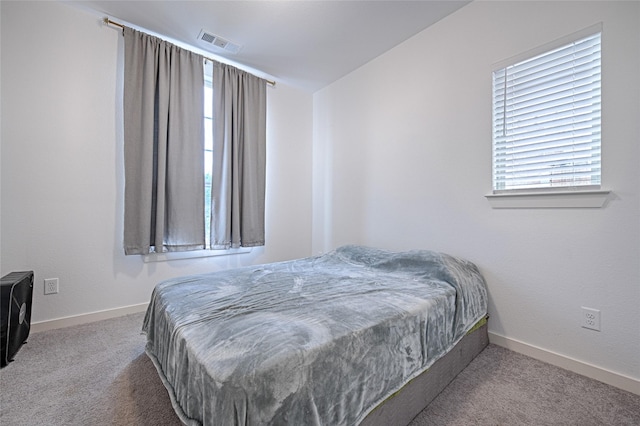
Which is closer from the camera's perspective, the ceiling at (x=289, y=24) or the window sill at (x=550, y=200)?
the window sill at (x=550, y=200)

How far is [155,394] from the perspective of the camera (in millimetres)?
1308

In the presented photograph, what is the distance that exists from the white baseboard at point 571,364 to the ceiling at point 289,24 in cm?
249

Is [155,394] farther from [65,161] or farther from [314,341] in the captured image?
[65,161]

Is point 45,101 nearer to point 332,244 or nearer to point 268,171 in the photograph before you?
point 268,171

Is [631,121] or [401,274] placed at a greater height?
[631,121]

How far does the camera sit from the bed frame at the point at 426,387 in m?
1.04

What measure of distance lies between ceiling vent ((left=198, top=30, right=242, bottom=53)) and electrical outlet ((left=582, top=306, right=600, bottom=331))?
10.9 feet

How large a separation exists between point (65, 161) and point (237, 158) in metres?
1.36

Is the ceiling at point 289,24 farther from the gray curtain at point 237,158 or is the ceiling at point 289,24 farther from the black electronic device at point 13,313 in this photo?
the black electronic device at point 13,313

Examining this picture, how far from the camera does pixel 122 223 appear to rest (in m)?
2.30

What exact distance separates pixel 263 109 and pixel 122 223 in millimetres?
1830

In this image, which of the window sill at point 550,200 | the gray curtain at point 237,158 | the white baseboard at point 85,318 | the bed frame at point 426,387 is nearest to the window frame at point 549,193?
the window sill at point 550,200

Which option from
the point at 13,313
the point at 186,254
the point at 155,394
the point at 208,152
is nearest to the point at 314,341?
the point at 155,394

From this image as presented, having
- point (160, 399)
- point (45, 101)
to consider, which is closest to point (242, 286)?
point (160, 399)
